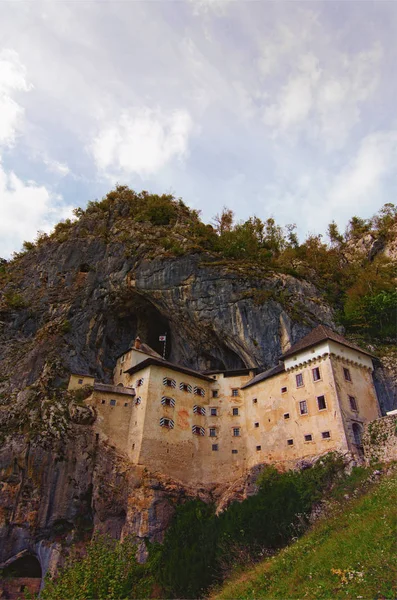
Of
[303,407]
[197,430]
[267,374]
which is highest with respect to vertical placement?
[267,374]

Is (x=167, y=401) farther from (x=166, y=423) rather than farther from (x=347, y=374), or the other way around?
(x=347, y=374)

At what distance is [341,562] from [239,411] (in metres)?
22.7

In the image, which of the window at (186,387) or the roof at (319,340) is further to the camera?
the window at (186,387)

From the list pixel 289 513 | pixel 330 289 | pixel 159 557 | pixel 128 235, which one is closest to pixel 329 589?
pixel 289 513

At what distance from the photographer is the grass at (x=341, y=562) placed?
14547mm

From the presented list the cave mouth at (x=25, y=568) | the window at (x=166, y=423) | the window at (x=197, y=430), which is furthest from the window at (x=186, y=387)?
the cave mouth at (x=25, y=568)

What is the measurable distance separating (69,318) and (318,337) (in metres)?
27.0

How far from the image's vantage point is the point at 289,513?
25750mm

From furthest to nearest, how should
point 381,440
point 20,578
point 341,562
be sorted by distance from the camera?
point 20,578 → point 381,440 → point 341,562

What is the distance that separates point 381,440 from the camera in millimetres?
28781

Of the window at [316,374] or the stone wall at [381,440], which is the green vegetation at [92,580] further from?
the window at [316,374]

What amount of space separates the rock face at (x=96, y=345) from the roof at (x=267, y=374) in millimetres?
1745

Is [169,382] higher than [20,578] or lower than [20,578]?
higher

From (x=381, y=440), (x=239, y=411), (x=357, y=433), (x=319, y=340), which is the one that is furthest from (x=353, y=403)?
(x=239, y=411)
